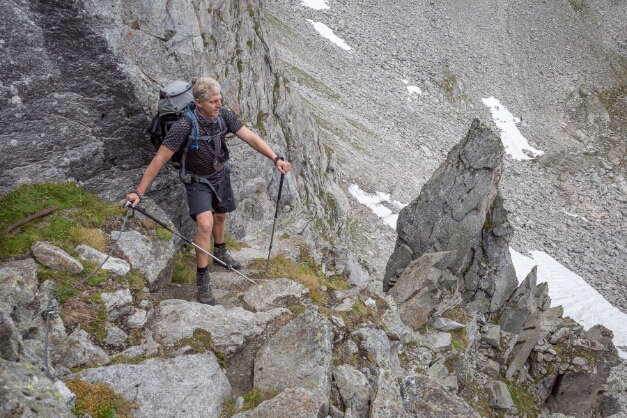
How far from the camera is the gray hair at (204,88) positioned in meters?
8.26

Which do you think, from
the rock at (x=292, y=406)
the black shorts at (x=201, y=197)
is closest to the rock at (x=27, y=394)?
the rock at (x=292, y=406)

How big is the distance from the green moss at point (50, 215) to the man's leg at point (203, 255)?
2.30 meters

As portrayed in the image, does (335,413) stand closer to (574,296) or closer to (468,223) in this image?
(468,223)

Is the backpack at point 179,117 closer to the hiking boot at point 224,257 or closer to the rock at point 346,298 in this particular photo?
the hiking boot at point 224,257

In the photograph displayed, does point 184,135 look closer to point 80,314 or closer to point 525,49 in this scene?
point 80,314

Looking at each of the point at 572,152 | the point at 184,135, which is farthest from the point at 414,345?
the point at 572,152

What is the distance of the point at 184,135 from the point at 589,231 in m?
58.3

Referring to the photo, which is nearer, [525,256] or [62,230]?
[62,230]

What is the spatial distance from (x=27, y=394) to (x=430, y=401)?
595 cm

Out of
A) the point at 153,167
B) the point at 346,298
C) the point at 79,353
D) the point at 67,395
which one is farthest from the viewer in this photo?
the point at 346,298

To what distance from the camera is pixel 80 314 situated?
7434mm

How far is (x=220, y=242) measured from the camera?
10.8 metres

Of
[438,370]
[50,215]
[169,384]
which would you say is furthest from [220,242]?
[438,370]

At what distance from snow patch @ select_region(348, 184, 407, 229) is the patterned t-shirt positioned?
3395 centimetres
